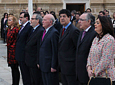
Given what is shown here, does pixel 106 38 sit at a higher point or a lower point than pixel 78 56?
higher

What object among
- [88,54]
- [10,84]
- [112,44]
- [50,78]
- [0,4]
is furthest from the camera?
[0,4]

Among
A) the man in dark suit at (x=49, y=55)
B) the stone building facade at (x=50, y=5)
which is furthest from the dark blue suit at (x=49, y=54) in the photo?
the stone building facade at (x=50, y=5)

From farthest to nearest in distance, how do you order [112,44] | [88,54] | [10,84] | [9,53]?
[10,84]
[9,53]
[88,54]
[112,44]

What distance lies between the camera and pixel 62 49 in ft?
16.5

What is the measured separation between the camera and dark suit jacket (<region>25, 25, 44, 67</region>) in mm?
5953

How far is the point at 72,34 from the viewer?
4969 millimetres

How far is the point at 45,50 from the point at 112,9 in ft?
48.5

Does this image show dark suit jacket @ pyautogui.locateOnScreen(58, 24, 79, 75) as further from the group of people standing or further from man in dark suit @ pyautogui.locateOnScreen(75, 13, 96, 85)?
man in dark suit @ pyautogui.locateOnScreen(75, 13, 96, 85)

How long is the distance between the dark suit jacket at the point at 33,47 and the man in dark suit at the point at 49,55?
18.0 inches

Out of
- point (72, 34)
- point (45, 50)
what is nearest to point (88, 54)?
point (72, 34)

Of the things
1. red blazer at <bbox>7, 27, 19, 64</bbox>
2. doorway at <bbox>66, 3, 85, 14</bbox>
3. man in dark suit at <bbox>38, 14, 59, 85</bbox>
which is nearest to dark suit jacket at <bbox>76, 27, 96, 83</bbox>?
man in dark suit at <bbox>38, 14, 59, 85</bbox>

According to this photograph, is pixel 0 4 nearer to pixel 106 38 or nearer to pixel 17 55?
pixel 17 55

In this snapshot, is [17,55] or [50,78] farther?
[17,55]

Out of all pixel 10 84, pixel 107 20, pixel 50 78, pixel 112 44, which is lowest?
pixel 10 84
